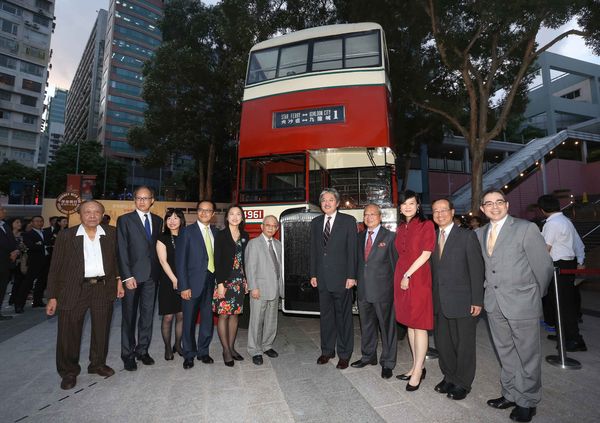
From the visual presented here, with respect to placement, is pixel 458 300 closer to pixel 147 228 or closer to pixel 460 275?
pixel 460 275

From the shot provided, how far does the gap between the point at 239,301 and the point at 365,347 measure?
1.49 metres

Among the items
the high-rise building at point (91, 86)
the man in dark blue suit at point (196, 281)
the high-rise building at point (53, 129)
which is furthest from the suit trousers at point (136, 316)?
the high-rise building at point (53, 129)

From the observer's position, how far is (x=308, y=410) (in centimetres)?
262

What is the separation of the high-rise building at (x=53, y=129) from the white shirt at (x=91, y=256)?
98.6 m

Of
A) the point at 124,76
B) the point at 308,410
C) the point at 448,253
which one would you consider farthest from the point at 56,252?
the point at 124,76

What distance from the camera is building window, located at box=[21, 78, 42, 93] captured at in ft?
141

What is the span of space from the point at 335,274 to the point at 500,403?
178 cm

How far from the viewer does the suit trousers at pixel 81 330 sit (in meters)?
3.13

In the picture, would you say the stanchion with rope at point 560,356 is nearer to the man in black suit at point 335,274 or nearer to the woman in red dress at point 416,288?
the woman in red dress at point 416,288

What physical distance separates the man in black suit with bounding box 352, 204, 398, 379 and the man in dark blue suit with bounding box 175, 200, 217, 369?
1.70 meters

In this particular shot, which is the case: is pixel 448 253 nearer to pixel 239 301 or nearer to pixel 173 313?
pixel 239 301

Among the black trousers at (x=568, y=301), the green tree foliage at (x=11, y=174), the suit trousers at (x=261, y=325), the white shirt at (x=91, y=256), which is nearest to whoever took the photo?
the white shirt at (x=91, y=256)

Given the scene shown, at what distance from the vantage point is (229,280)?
3703 mm

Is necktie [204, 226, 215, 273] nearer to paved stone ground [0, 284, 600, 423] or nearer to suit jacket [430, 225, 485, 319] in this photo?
paved stone ground [0, 284, 600, 423]
